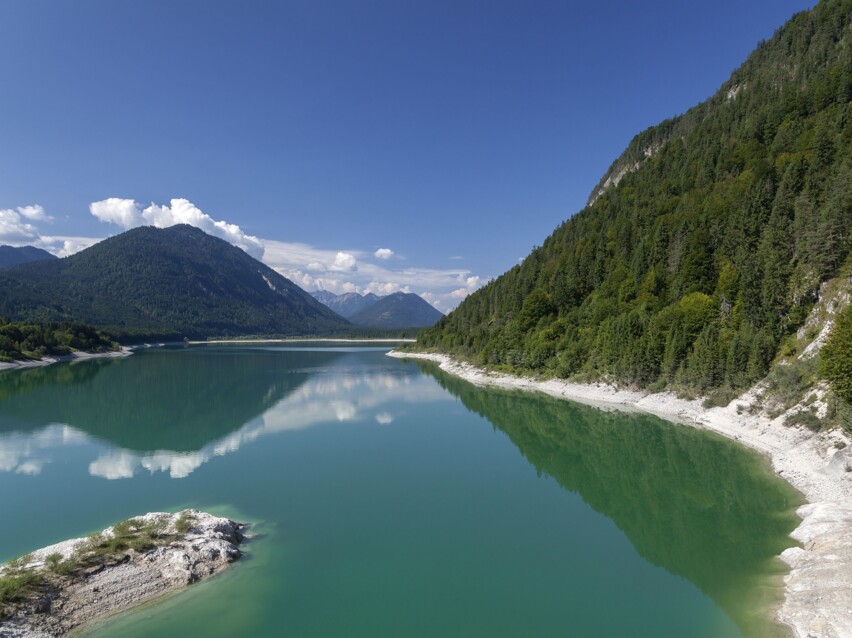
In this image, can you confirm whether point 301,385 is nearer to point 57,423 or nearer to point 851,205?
point 57,423

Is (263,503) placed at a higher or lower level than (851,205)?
lower

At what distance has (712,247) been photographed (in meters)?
60.7

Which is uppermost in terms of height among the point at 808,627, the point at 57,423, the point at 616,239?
the point at 616,239

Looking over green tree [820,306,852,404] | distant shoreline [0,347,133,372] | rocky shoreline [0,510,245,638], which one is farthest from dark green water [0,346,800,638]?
distant shoreline [0,347,133,372]

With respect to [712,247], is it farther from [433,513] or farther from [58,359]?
[58,359]

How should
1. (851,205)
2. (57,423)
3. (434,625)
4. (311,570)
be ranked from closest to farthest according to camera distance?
(434,625)
(311,570)
(851,205)
(57,423)

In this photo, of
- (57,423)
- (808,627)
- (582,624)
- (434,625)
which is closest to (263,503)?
(434,625)

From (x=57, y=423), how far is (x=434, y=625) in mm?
44803

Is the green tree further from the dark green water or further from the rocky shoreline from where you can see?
the rocky shoreline

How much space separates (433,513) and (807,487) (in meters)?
17.1

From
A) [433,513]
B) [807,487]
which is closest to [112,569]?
Answer: [433,513]

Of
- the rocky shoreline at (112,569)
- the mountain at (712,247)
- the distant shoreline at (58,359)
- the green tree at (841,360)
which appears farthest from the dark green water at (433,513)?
the distant shoreline at (58,359)

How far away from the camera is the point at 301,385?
7256 cm

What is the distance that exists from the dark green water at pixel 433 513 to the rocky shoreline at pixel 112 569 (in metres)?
0.73
